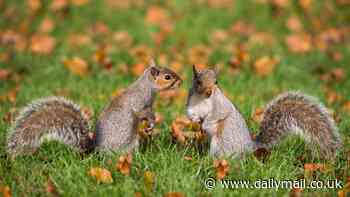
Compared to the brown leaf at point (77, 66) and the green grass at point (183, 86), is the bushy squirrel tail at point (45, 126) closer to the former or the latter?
the green grass at point (183, 86)

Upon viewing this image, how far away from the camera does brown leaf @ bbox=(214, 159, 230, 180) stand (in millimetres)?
3991

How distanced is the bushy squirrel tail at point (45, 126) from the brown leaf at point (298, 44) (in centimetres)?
434

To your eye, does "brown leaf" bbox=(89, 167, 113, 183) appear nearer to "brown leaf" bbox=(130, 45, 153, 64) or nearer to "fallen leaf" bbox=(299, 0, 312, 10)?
"brown leaf" bbox=(130, 45, 153, 64)

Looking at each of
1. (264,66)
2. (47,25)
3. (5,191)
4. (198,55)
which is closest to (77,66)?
(198,55)

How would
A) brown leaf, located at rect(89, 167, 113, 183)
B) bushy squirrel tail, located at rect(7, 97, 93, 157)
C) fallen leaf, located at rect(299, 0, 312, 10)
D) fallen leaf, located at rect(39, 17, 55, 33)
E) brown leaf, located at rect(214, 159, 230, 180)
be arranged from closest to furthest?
brown leaf, located at rect(89, 167, 113, 183)
brown leaf, located at rect(214, 159, 230, 180)
bushy squirrel tail, located at rect(7, 97, 93, 157)
fallen leaf, located at rect(39, 17, 55, 33)
fallen leaf, located at rect(299, 0, 312, 10)

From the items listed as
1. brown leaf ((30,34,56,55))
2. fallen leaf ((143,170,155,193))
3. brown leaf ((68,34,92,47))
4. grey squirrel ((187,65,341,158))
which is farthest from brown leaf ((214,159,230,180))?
brown leaf ((30,34,56,55))

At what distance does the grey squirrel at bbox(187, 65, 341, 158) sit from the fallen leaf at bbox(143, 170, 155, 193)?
1.92 feet

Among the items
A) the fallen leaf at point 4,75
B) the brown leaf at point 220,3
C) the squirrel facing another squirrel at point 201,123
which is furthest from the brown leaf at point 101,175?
the brown leaf at point 220,3

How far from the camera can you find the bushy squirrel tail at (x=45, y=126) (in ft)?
13.6

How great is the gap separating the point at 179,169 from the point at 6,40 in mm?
4774

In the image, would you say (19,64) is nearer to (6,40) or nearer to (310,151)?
(6,40)

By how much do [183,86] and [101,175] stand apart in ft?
9.12

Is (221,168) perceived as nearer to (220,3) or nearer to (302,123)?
(302,123)

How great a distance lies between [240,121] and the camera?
4.32 m
